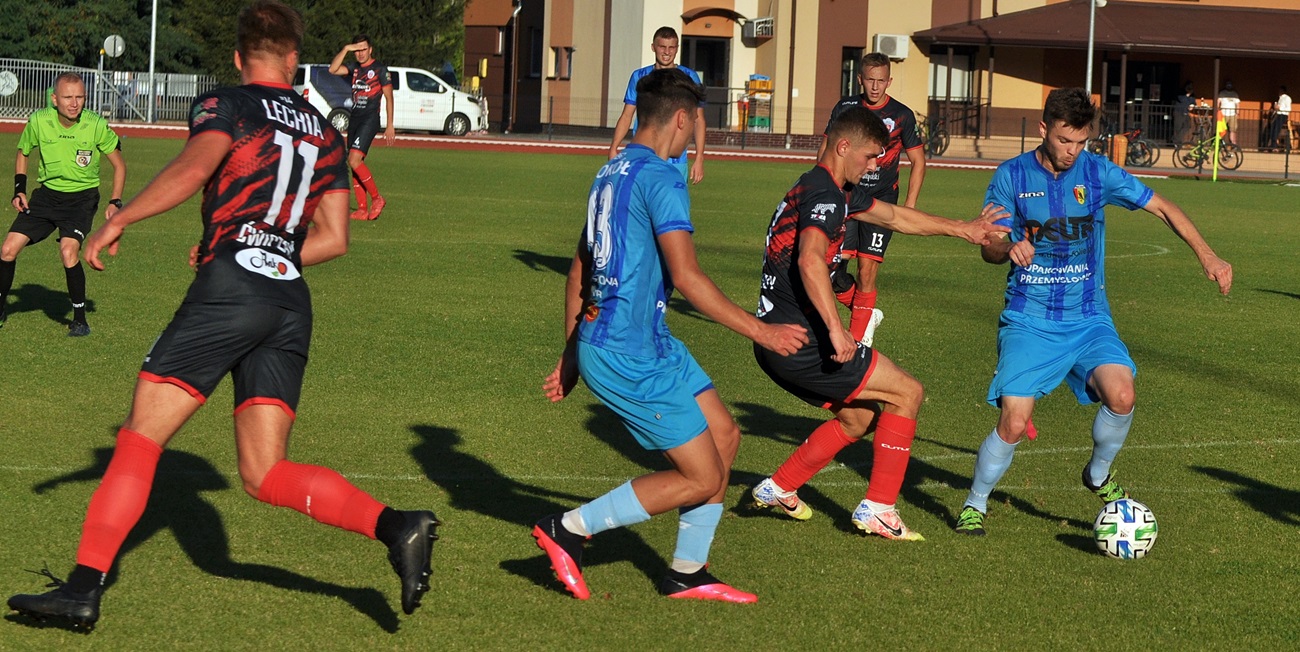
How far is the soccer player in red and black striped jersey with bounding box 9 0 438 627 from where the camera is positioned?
180 inches

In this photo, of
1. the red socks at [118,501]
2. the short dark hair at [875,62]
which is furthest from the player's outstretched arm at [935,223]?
the short dark hair at [875,62]

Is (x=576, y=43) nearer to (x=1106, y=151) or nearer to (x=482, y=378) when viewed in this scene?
(x=1106, y=151)

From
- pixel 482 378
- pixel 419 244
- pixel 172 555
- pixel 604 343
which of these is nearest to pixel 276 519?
pixel 172 555

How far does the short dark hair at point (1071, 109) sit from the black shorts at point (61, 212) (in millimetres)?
7111

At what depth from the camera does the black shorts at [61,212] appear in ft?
35.3

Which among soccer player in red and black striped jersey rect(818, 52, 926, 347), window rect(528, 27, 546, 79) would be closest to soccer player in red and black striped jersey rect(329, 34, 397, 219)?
soccer player in red and black striped jersey rect(818, 52, 926, 347)

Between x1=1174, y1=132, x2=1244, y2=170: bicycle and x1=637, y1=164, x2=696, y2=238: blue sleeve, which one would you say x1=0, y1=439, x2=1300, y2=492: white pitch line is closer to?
x1=637, y1=164, x2=696, y2=238: blue sleeve

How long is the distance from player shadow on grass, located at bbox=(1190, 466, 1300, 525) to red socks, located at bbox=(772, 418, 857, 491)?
6.84 feet

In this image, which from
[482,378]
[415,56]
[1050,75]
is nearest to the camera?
[482,378]

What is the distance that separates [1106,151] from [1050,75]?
30.2 feet

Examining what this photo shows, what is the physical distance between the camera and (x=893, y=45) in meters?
49.0

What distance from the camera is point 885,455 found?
621cm

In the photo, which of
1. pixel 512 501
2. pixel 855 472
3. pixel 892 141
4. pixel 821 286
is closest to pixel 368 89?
pixel 892 141

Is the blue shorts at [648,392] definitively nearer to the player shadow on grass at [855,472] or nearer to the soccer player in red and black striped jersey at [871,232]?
the player shadow on grass at [855,472]
